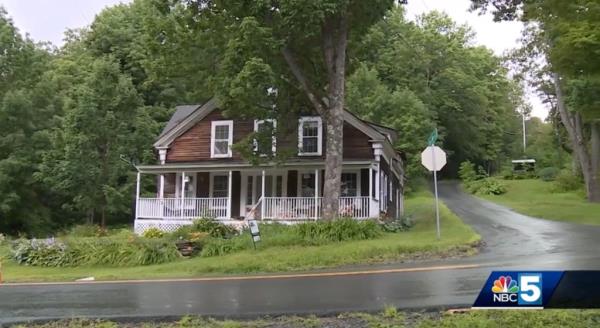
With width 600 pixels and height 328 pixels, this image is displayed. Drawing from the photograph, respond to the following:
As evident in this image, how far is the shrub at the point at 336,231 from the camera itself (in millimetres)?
19203

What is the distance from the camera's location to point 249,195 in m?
28.2

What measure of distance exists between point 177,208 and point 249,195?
341 cm

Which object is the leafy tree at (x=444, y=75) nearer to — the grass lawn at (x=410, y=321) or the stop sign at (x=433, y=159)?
the stop sign at (x=433, y=159)

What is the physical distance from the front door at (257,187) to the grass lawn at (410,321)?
19.5 metres

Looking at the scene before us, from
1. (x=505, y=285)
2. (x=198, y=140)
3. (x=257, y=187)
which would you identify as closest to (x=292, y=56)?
(x=198, y=140)

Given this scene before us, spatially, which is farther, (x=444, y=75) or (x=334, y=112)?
(x=444, y=75)

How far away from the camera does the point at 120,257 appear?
711 inches

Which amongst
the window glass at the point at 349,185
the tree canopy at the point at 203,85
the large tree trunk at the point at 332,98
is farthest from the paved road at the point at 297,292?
the window glass at the point at 349,185

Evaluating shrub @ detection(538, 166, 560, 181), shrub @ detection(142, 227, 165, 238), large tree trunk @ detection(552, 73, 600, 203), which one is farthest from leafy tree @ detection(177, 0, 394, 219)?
shrub @ detection(538, 166, 560, 181)

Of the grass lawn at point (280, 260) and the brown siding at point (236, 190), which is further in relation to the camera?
the brown siding at point (236, 190)

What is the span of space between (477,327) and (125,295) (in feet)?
21.6

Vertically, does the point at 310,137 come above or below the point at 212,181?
above

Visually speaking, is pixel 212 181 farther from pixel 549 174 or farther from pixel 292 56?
pixel 549 174

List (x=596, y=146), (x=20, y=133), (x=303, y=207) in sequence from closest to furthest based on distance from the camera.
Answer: (x=303, y=207) < (x=20, y=133) < (x=596, y=146)
